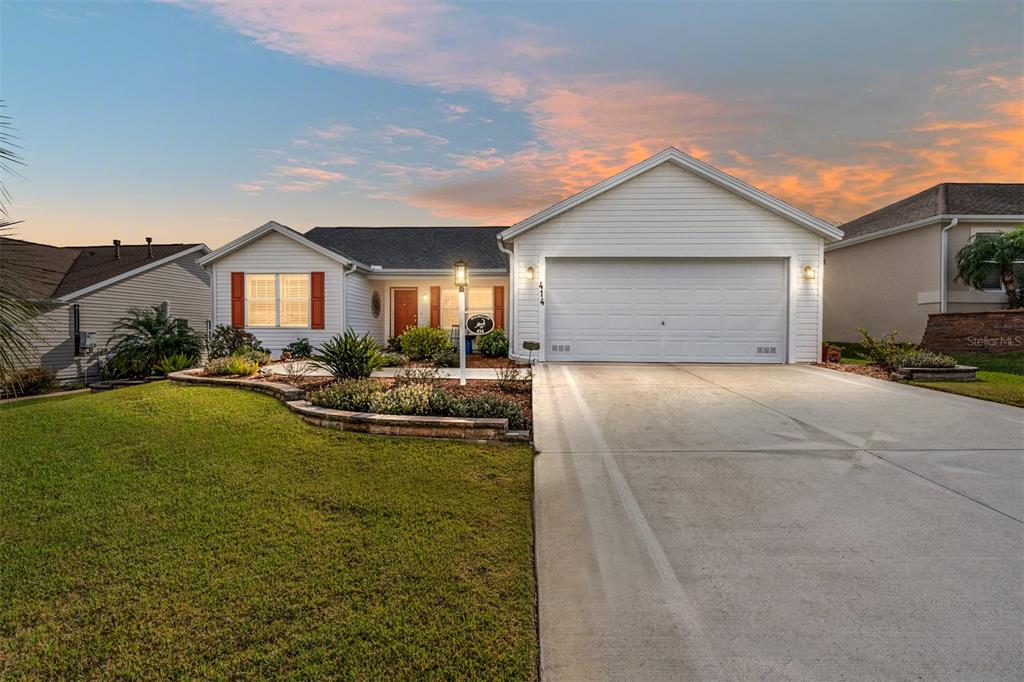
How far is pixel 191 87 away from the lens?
11375 millimetres

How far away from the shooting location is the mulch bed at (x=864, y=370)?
1008 cm

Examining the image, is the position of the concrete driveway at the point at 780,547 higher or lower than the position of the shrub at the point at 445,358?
lower

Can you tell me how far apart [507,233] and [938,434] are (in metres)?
8.90

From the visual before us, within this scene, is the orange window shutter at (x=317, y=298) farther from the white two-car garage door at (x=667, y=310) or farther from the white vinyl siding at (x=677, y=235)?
the white two-car garage door at (x=667, y=310)

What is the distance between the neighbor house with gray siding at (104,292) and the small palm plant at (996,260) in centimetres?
2489

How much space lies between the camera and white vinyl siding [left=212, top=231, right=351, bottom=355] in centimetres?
1464

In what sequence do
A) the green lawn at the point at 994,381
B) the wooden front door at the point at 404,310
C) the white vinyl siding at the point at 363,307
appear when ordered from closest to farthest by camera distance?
1. the green lawn at the point at 994,381
2. the white vinyl siding at the point at 363,307
3. the wooden front door at the point at 404,310

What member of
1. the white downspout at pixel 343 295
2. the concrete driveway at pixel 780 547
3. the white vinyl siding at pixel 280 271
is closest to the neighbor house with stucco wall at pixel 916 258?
the concrete driveway at pixel 780 547

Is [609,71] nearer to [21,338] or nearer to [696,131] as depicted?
[696,131]

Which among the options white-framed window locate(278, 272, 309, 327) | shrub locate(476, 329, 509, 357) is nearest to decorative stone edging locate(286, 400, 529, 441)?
shrub locate(476, 329, 509, 357)

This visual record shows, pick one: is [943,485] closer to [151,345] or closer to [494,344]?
[494,344]

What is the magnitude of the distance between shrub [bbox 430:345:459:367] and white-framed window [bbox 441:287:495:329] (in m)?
4.44

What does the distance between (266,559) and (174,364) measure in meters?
10.7

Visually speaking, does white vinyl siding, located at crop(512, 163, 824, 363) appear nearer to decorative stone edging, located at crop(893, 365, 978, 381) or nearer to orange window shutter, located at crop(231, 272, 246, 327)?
decorative stone edging, located at crop(893, 365, 978, 381)
